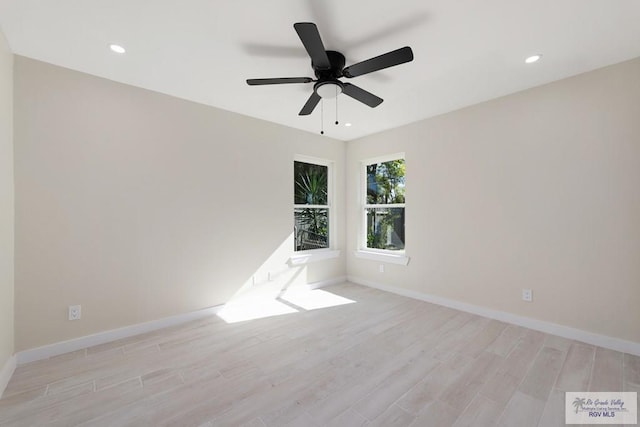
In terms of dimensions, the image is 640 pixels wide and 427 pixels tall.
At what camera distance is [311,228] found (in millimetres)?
4500

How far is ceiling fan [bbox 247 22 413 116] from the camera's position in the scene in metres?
1.68

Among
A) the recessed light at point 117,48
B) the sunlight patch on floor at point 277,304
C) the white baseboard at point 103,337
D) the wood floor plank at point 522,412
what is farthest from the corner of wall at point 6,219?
the wood floor plank at point 522,412

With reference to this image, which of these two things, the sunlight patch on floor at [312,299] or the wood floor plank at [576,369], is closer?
the wood floor plank at [576,369]

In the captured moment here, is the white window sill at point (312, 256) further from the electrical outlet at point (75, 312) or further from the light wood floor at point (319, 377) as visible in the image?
the electrical outlet at point (75, 312)

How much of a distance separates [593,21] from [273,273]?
388 cm

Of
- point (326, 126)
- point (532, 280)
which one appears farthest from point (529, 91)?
point (326, 126)

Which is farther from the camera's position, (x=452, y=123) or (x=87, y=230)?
(x=452, y=123)

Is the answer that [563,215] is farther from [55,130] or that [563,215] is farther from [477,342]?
[55,130]

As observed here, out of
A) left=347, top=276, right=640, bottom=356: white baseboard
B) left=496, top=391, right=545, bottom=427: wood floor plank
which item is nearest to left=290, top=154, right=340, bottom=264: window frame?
left=347, top=276, right=640, bottom=356: white baseboard

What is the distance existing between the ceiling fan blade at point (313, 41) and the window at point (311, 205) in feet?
7.59

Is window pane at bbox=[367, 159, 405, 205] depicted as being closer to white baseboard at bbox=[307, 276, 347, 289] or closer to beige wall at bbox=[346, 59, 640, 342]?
beige wall at bbox=[346, 59, 640, 342]

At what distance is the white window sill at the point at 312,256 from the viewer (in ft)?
13.5

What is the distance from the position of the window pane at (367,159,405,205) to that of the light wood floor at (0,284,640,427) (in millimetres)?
2006

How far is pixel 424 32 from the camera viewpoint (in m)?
1.99
